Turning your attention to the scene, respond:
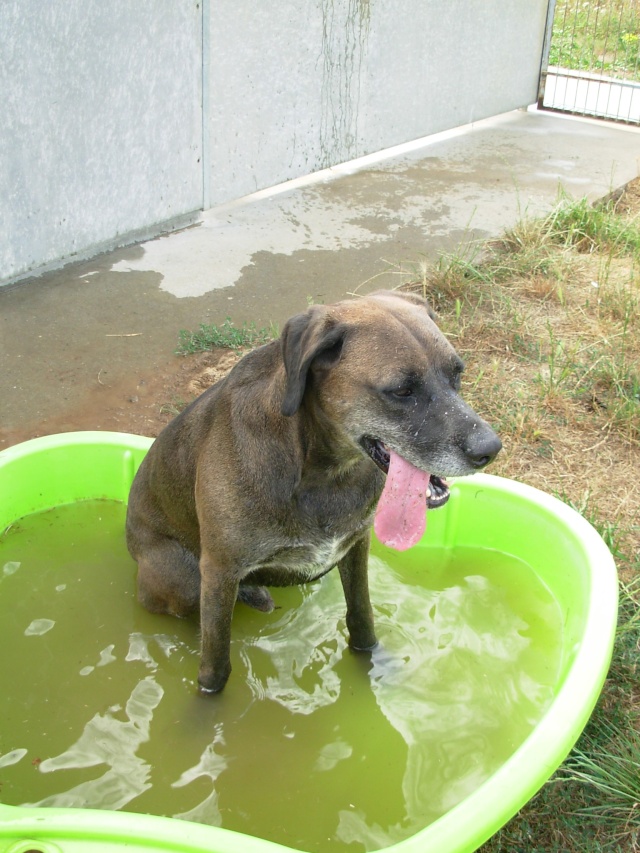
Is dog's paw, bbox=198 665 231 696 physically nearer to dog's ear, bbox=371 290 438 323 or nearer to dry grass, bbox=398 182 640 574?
dog's ear, bbox=371 290 438 323

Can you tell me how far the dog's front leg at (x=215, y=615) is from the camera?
2.69m

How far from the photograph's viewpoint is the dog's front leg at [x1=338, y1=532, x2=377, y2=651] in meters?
2.98

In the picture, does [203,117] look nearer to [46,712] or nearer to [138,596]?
[138,596]

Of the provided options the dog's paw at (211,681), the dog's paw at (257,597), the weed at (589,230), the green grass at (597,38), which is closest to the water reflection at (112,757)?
the dog's paw at (211,681)

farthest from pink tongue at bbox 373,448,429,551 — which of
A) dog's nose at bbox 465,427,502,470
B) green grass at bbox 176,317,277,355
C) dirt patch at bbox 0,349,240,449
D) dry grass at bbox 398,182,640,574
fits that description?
green grass at bbox 176,317,277,355

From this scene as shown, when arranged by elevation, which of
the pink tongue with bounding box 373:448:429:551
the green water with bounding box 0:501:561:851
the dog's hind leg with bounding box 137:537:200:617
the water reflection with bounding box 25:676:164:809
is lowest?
the water reflection with bounding box 25:676:164:809

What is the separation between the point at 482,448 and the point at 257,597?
1314 millimetres

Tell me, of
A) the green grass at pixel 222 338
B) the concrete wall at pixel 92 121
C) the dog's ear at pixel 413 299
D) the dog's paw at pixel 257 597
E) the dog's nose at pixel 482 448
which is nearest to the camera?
the dog's nose at pixel 482 448

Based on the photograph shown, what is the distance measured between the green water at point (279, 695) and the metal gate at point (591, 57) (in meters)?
7.72

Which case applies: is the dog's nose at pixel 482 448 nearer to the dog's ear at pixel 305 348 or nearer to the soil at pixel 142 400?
the dog's ear at pixel 305 348

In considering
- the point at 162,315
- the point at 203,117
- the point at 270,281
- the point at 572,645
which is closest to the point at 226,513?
the point at 572,645

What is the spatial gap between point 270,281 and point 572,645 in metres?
3.13

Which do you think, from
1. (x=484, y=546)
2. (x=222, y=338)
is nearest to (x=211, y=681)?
(x=484, y=546)

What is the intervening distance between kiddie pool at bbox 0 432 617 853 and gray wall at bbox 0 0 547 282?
1.92 m
